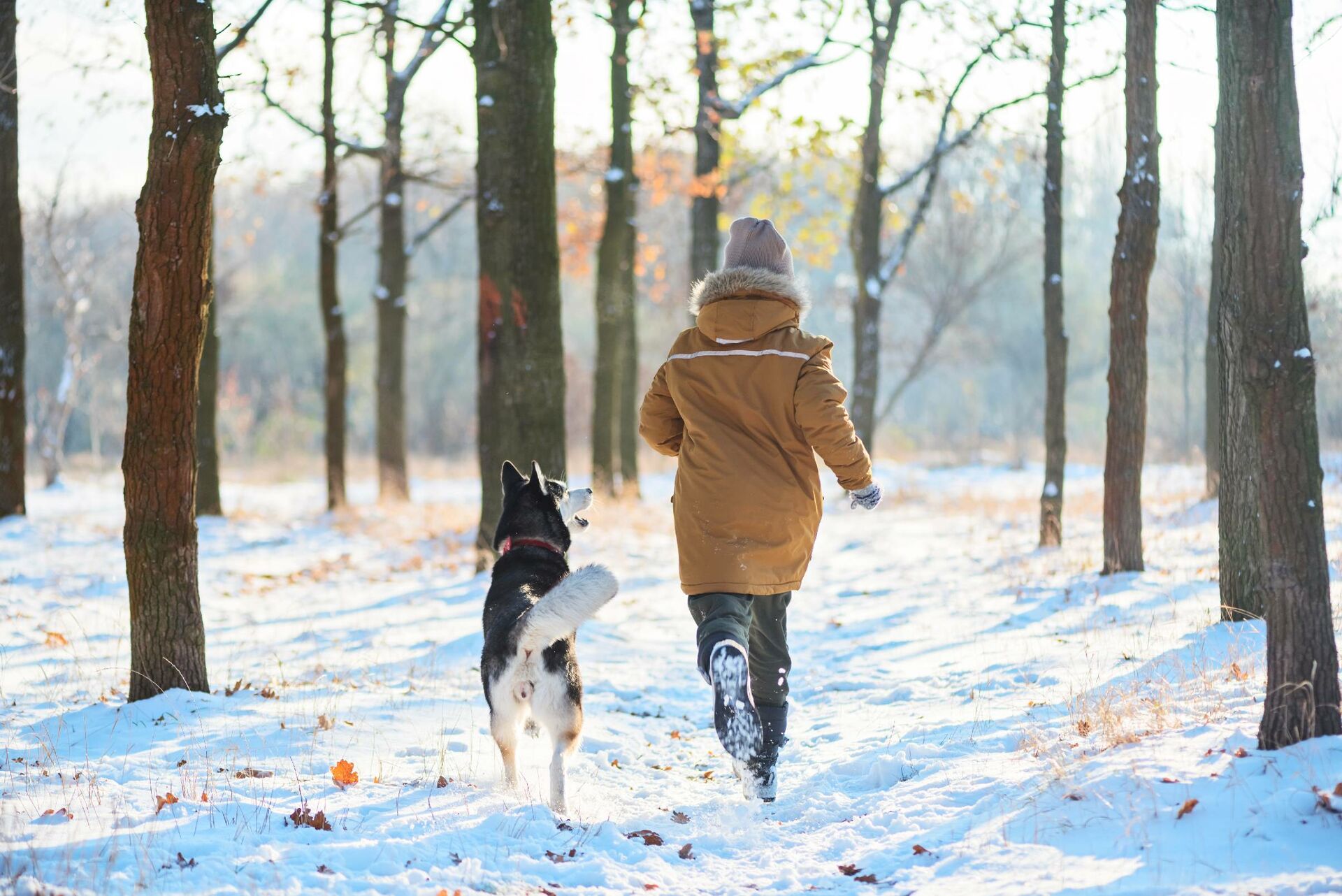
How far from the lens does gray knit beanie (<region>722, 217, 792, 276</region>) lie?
4410 millimetres

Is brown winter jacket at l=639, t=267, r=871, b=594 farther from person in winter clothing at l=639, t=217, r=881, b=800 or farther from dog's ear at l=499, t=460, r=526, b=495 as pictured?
dog's ear at l=499, t=460, r=526, b=495

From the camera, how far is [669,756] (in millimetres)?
5355

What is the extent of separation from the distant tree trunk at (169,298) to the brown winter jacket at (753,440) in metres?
2.50

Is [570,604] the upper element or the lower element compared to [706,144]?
lower

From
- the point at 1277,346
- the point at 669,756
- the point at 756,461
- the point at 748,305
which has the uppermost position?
the point at 748,305

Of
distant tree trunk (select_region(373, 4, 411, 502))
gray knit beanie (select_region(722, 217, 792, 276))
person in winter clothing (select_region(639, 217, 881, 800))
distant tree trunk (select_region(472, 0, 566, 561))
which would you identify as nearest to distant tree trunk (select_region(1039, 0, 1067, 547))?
distant tree trunk (select_region(472, 0, 566, 561))

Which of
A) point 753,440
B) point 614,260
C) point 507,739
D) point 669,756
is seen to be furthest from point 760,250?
point 614,260

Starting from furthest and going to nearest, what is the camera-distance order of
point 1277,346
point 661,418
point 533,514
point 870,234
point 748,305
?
1. point 870,234
2. point 533,514
3. point 661,418
4. point 748,305
5. point 1277,346

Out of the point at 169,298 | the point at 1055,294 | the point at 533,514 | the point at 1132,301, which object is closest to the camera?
the point at 169,298

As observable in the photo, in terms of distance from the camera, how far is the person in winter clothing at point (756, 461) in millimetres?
4152

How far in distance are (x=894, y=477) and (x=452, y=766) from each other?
20.0m

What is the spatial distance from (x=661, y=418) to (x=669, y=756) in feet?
6.15

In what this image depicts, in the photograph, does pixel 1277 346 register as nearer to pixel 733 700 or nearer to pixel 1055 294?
pixel 733 700

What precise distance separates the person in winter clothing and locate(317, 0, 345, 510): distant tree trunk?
12.3 metres
